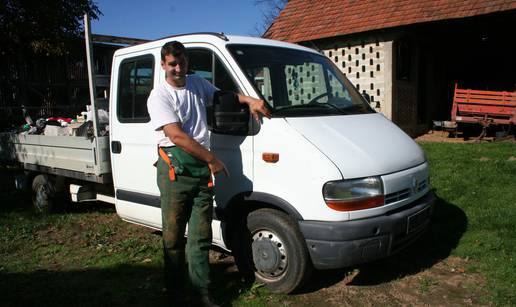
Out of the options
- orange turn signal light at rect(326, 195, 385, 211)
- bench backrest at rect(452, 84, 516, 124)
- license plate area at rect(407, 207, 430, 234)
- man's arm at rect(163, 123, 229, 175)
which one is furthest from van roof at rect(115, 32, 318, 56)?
bench backrest at rect(452, 84, 516, 124)

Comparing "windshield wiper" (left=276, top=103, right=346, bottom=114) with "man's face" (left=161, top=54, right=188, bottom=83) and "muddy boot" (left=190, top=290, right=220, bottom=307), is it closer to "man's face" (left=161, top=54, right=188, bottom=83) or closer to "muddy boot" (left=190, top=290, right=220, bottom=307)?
"man's face" (left=161, top=54, right=188, bottom=83)

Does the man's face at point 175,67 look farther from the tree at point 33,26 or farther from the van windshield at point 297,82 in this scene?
Result: the tree at point 33,26

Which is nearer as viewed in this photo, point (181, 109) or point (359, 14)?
point (181, 109)

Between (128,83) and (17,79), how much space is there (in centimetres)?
1782

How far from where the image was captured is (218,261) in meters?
4.53

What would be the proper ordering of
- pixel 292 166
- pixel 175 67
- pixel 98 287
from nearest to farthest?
1. pixel 175 67
2. pixel 292 166
3. pixel 98 287

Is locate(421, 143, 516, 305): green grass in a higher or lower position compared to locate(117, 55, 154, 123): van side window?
lower

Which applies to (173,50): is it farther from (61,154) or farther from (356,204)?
(61,154)

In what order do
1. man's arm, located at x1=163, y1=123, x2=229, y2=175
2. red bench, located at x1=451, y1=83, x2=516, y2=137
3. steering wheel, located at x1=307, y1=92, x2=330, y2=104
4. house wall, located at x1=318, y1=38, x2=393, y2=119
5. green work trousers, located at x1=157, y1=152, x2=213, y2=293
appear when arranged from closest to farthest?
man's arm, located at x1=163, y1=123, x2=229, y2=175 → green work trousers, located at x1=157, y1=152, x2=213, y2=293 → steering wheel, located at x1=307, y1=92, x2=330, y2=104 → red bench, located at x1=451, y1=83, x2=516, y2=137 → house wall, located at x1=318, y1=38, x2=393, y2=119

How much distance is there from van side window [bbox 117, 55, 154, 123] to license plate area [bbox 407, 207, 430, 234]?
2.59 m

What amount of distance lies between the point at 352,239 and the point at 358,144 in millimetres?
755

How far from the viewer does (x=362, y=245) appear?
10.6ft

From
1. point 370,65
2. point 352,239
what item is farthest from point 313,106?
point 370,65

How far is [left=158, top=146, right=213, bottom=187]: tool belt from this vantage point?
3.24 metres
